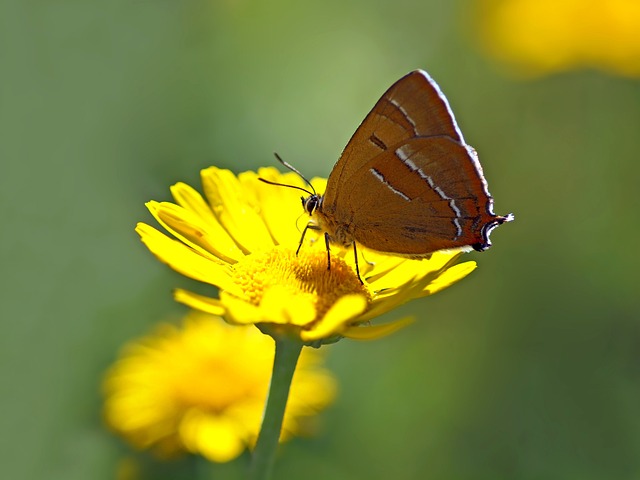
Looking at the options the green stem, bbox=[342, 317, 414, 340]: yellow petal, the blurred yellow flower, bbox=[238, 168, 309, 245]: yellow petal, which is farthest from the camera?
the blurred yellow flower

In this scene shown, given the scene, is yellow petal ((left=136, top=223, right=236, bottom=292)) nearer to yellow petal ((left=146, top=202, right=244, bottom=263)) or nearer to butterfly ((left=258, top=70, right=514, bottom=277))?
yellow petal ((left=146, top=202, right=244, bottom=263))

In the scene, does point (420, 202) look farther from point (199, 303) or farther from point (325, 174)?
point (325, 174)

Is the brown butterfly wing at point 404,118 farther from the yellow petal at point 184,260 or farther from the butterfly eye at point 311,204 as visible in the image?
the yellow petal at point 184,260

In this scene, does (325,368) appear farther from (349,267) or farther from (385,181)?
(385,181)

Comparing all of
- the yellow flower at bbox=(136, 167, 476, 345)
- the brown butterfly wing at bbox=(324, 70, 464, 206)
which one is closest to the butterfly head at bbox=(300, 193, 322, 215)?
the yellow flower at bbox=(136, 167, 476, 345)

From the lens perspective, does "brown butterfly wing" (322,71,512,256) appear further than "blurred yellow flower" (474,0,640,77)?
No
